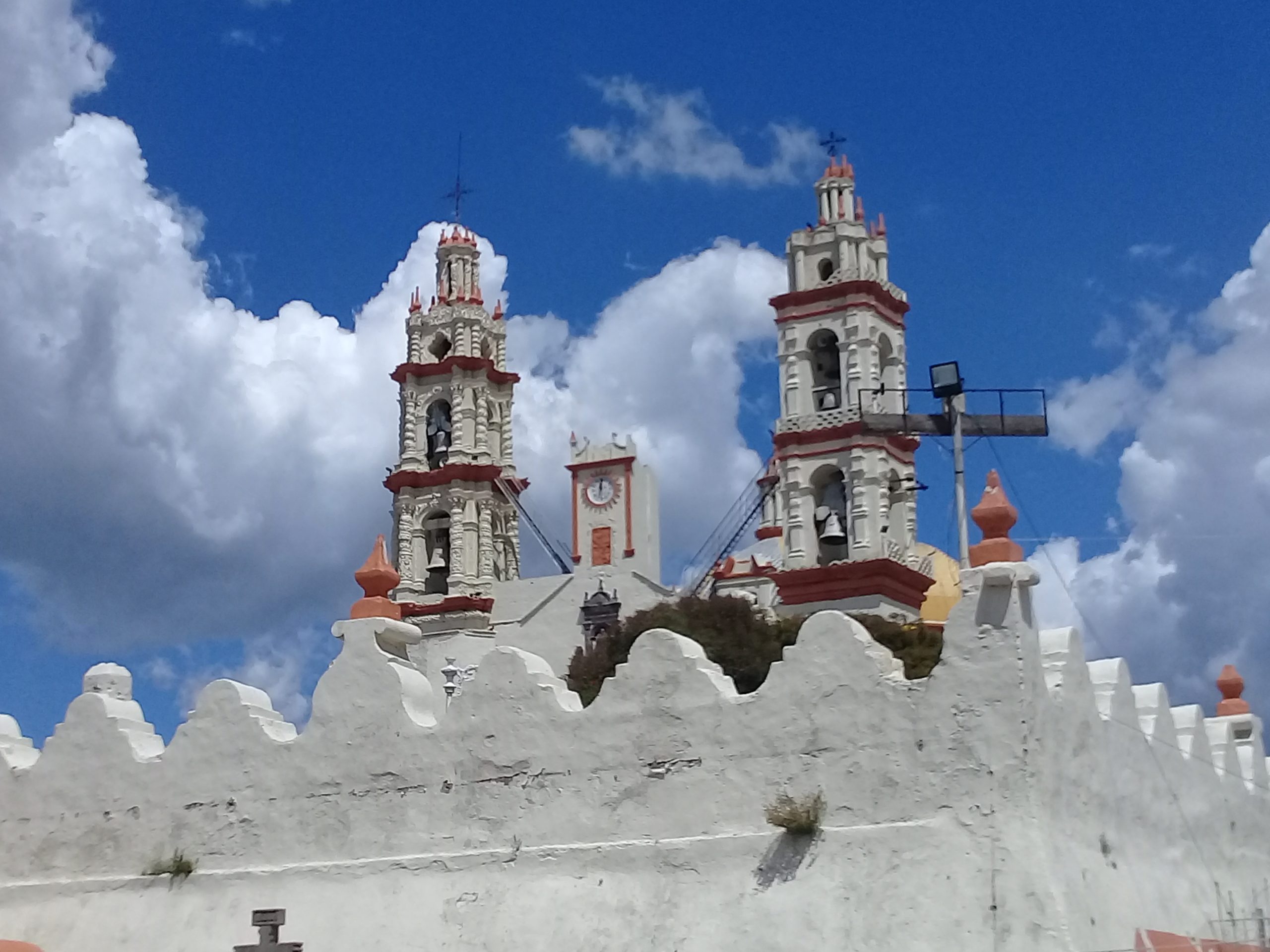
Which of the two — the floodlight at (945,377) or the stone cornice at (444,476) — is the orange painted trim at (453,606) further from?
the floodlight at (945,377)

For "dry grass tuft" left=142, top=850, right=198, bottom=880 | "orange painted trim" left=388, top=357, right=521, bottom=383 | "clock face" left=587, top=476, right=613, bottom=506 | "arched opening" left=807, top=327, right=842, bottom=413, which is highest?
"orange painted trim" left=388, top=357, right=521, bottom=383

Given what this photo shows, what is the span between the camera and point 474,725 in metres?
12.9

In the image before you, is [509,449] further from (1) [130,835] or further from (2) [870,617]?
(1) [130,835]

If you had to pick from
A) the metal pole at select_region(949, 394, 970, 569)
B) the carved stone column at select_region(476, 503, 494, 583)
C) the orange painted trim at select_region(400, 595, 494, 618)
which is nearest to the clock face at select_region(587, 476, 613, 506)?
the carved stone column at select_region(476, 503, 494, 583)

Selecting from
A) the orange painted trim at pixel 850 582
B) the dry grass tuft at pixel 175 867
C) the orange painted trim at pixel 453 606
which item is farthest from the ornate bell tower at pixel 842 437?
the dry grass tuft at pixel 175 867

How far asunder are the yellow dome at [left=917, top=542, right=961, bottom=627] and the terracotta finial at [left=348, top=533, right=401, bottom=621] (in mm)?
4536

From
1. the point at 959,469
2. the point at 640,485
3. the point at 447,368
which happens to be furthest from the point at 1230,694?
the point at 447,368

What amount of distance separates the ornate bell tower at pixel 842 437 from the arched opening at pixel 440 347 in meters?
13.9

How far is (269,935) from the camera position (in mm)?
11672

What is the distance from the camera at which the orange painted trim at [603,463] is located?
1923 inches

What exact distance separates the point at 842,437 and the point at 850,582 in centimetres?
367

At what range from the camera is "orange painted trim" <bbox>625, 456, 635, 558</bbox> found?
4766 cm

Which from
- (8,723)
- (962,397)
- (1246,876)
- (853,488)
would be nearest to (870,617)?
(853,488)

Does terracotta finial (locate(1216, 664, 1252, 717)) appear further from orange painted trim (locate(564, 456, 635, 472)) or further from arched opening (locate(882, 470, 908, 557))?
orange painted trim (locate(564, 456, 635, 472))
